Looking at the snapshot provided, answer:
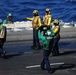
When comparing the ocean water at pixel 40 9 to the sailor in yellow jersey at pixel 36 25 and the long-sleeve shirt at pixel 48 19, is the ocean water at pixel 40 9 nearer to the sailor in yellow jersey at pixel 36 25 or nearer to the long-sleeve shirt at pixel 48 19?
the sailor in yellow jersey at pixel 36 25

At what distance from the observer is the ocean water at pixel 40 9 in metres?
60.7

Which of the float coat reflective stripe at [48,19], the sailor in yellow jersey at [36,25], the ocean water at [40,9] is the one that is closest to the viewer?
the sailor in yellow jersey at [36,25]

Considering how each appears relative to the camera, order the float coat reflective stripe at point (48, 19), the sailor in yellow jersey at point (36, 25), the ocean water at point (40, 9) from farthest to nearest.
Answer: the ocean water at point (40, 9) < the float coat reflective stripe at point (48, 19) < the sailor in yellow jersey at point (36, 25)

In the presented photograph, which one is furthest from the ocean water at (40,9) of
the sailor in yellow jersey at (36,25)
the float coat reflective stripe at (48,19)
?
the float coat reflective stripe at (48,19)

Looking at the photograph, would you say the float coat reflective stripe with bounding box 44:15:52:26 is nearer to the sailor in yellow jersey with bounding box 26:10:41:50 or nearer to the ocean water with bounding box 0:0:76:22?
the sailor in yellow jersey with bounding box 26:10:41:50

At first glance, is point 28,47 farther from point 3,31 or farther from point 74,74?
point 74,74

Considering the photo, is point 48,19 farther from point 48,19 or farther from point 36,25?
point 36,25

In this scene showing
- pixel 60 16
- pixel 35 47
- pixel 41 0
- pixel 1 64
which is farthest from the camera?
pixel 41 0

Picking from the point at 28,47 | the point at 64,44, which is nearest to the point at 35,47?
the point at 28,47

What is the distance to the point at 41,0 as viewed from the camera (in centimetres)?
8600

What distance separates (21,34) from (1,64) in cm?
938

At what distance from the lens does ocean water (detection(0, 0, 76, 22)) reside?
60725 millimetres

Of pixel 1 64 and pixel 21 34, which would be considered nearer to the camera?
pixel 1 64

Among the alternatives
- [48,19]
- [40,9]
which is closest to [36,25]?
[48,19]
